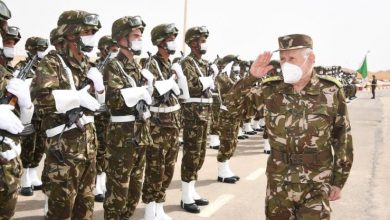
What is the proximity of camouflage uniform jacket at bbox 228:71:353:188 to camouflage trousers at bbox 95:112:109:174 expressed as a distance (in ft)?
12.5

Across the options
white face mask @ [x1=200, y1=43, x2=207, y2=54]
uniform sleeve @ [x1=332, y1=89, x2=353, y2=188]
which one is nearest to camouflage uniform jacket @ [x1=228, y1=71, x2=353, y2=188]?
uniform sleeve @ [x1=332, y1=89, x2=353, y2=188]

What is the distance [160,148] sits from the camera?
5273mm

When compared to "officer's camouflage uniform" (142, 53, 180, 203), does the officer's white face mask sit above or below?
above

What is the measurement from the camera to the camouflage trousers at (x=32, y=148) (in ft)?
21.8

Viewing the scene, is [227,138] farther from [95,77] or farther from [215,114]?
[95,77]

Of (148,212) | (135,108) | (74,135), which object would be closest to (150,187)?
(148,212)

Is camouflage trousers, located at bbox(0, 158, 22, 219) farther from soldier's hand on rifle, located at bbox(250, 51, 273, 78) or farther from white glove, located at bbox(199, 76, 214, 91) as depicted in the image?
white glove, located at bbox(199, 76, 214, 91)

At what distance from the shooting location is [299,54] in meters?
3.43

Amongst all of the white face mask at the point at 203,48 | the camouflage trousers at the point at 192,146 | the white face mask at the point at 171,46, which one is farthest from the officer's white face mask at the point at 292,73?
the white face mask at the point at 203,48

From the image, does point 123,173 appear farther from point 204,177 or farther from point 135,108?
point 204,177

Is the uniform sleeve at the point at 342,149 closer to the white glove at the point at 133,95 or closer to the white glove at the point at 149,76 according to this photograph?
the white glove at the point at 133,95

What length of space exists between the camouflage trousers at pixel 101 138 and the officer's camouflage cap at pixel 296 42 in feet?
13.0

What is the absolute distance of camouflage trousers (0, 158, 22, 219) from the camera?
10.3 ft

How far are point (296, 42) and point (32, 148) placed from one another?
4.93 meters
